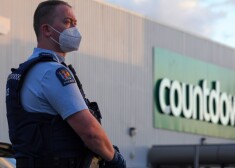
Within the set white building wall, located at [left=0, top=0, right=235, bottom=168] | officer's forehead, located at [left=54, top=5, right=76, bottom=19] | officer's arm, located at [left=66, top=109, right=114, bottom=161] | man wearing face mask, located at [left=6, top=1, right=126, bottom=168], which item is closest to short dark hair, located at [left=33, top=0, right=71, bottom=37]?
officer's forehead, located at [left=54, top=5, right=76, bottom=19]

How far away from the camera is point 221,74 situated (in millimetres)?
34125

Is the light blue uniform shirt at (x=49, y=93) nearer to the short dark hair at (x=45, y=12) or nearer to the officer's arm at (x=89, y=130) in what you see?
the officer's arm at (x=89, y=130)

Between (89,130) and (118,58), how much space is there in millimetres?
24025

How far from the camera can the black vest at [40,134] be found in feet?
10.9

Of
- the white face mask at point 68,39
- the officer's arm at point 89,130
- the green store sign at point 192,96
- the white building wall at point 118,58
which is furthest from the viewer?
the green store sign at point 192,96

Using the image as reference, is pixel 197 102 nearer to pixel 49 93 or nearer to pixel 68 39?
pixel 68 39

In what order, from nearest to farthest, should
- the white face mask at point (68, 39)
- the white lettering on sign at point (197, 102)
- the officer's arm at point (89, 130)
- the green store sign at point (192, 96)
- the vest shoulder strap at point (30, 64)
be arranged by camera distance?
1. the officer's arm at point (89, 130)
2. the vest shoulder strap at point (30, 64)
3. the white face mask at point (68, 39)
4. the green store sign at point (192, 96)
5. the white lettering on sign at point (197, 102)

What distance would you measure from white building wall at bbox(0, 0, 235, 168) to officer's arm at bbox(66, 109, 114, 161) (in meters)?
19.0

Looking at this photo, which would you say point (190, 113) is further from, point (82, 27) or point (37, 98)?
point (37, 98)

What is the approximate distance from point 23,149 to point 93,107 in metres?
0.41

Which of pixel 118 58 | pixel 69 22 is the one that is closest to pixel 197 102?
pixel 118 58

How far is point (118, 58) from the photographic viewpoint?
2727cm

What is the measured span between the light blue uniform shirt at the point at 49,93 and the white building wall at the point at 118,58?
743 inches

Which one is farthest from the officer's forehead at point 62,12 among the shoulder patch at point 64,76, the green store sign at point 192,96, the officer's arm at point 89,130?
the green store sign at point 192,96
